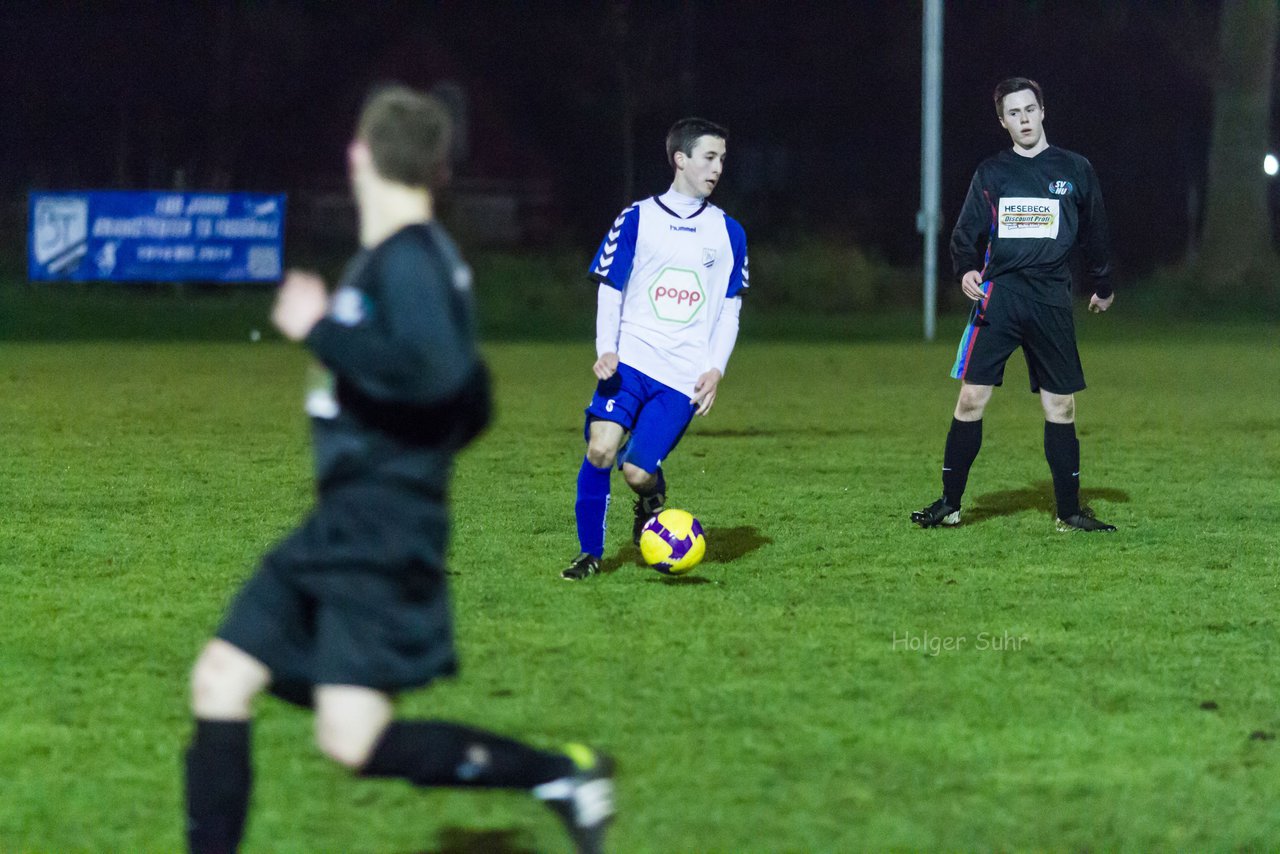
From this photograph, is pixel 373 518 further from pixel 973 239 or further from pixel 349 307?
pixel 973 239

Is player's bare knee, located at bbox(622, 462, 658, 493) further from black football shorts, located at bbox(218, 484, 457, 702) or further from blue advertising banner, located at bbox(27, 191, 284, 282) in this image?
blue advertising banner, located at bbox(27, 191, 284, 282)

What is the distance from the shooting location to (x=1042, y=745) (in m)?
4.83

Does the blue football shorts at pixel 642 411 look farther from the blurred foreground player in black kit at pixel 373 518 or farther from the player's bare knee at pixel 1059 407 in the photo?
the blurred foreground player in black kit at pixel 373 518

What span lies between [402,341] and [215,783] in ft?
3.09

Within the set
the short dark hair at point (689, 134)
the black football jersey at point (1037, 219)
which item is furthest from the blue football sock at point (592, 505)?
the black football jersey at point (1037, 219)

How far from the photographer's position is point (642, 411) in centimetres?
722

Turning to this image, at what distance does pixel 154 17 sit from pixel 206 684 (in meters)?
46.2

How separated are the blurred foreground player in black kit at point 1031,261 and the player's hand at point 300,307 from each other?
5.38m

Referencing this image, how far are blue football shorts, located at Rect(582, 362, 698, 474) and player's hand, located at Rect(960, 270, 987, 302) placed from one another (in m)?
1.92

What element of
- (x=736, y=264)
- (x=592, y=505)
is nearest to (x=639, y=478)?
(x=592, y=505)

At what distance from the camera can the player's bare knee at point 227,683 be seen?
3391 millimetres

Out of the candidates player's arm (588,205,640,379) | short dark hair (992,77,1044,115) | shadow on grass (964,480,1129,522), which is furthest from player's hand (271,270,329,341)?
shadow on grass (964,480,1129,522)

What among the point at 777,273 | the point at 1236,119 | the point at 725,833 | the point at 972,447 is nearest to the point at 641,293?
the point at 972,447

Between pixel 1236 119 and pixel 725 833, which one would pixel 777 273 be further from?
pixel 725 833
